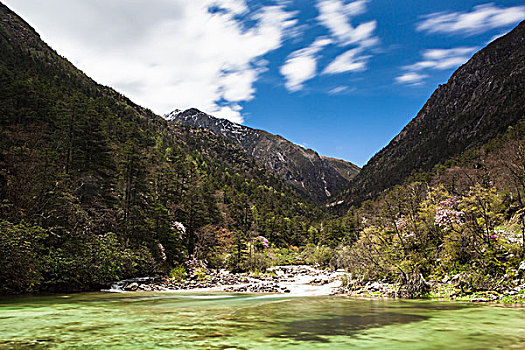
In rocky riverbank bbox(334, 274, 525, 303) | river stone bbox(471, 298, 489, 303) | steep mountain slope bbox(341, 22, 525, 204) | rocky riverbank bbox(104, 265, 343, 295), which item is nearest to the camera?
rocky riverbank bbox(334, 274, 525, 303)

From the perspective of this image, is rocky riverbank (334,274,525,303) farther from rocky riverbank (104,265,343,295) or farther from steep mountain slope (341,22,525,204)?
steep mountain slope (341,22,525,204)

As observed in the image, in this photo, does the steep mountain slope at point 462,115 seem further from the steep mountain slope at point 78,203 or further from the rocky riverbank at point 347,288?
the steep mountain slope at point 78,203

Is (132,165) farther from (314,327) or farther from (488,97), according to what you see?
(488,97)

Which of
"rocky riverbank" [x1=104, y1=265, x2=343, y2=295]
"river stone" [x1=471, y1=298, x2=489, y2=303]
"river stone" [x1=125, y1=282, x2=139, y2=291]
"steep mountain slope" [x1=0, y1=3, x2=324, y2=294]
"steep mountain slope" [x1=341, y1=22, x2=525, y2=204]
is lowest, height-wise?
"rocky riverbank" [x1=104, y1=265, x2=343, y2=295]

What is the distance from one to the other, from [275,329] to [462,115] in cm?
15519

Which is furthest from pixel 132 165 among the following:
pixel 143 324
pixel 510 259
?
pixel 510 259

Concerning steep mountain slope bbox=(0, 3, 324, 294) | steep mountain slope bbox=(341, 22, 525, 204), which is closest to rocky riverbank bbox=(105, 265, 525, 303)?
steep mountain slope bbox=(0, 3, 324, 294)

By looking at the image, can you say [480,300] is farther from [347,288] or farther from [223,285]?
[223,285]

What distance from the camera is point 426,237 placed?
78.5ft

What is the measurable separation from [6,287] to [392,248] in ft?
90.0

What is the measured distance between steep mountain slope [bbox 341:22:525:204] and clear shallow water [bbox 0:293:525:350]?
10282cm

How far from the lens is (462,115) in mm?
136125

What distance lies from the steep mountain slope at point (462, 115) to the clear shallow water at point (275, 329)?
337 ft

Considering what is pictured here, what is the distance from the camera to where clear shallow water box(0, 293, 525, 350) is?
8.38m
